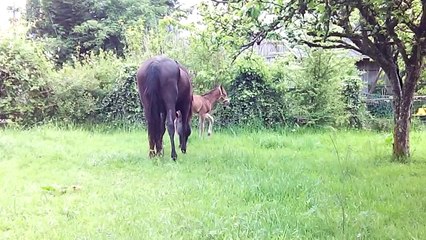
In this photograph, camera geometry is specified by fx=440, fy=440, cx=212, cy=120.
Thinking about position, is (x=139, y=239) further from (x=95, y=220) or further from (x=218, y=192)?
(x=218, y=192)

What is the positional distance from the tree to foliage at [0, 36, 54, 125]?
6.97 metres

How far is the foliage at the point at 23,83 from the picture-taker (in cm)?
1115

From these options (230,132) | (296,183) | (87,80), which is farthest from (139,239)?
(87,80)

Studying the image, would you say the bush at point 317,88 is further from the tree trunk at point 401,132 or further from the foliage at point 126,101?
the tree trunk at point 401,132

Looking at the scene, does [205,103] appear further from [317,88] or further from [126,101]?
[317,88]

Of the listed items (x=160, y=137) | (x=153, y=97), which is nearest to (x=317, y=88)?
(x=160, y=137)

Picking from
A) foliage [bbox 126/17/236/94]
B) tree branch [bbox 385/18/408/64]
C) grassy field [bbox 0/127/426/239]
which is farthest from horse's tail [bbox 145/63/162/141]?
foliage [bbox 126/17/236/94]

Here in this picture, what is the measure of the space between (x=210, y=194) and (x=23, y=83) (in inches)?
335

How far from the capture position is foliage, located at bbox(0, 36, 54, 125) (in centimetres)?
1115

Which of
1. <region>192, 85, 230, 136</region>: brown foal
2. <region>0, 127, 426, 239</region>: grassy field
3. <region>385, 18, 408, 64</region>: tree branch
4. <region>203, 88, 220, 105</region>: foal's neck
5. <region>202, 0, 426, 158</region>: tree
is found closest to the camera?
<region>0, 127, 426, 239</region>: grassy field

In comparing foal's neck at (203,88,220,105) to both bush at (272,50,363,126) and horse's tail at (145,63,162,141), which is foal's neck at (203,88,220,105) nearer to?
bush at (272,50,363,126)

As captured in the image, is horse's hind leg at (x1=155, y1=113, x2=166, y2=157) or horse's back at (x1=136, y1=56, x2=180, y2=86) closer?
horse's back at (x1=136, y1=56, x2=180, y2=86)

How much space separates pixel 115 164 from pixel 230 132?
4792mm

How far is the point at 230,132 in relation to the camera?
10.7 meters
